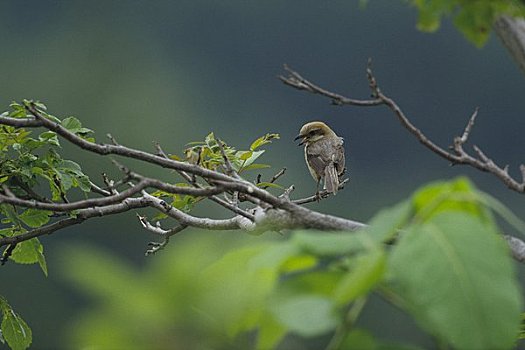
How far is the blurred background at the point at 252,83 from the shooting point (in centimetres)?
6003

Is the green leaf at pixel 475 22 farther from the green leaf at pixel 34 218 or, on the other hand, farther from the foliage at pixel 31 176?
the green leaf at pixel 34 218

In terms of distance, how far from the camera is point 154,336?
125 cm

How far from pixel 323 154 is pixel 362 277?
847 centimetres

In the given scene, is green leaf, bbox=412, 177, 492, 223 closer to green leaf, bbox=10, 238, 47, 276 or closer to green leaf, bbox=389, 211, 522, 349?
green leaf, bbox=389, 211, 522, 349

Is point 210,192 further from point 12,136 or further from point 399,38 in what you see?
point 399,38

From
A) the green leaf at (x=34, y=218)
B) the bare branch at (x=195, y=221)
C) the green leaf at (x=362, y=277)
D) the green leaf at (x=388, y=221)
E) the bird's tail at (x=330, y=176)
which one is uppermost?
the bird's tail at (x=330, y=176)

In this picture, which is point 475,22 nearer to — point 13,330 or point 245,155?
point 245,155

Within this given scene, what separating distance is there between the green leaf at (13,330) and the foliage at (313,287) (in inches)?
111

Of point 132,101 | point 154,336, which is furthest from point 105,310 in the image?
point 132,101

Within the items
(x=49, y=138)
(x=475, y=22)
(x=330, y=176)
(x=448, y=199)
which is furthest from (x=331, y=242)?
(x=330, y=176)

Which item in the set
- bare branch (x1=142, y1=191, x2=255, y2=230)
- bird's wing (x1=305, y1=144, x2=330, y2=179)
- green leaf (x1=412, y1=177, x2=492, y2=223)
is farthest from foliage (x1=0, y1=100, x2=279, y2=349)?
bird's wing (x1=305, y1=144, x2=330, y2=179)

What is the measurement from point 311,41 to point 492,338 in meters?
86.2

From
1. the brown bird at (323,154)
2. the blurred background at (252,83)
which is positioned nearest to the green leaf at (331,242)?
the brown bird at (323,154)

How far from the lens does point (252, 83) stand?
80625 mm
